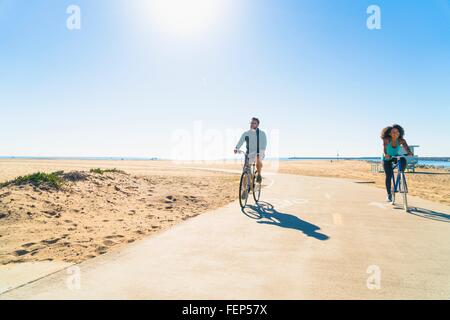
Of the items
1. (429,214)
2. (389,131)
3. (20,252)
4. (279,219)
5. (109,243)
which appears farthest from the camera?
(389,131)

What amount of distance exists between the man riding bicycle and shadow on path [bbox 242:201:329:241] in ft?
4.66

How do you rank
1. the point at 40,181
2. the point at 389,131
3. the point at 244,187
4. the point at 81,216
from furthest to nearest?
the point at 40,181 → the point at 389,131 → the point at 244,187 → the point at 81,216

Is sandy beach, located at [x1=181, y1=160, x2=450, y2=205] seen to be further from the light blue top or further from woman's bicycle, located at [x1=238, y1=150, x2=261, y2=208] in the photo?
woman's bicycle, located at [x1=238, y1=150, x2=261, y2=208]

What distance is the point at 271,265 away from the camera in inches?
143

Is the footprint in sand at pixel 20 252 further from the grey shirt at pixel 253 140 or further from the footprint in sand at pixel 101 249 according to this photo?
the grey shirt at pixel 253 140

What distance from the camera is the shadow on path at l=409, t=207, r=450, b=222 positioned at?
22.5 ft

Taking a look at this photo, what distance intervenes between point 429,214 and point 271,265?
584 centimetres

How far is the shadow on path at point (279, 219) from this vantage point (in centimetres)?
547

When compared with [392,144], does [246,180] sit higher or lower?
lower

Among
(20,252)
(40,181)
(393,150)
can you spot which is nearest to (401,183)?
(393,150)

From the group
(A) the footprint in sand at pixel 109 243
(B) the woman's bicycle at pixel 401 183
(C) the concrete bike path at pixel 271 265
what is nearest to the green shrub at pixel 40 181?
(A) the footprint in sand at pixel 109 243

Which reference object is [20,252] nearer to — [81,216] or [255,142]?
[81,216]

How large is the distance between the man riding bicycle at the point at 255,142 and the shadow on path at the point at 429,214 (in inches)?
167
